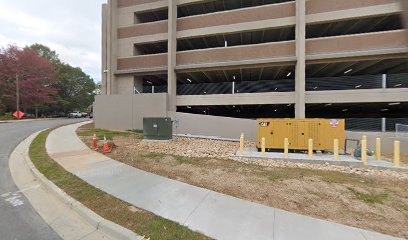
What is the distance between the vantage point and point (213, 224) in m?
3.76

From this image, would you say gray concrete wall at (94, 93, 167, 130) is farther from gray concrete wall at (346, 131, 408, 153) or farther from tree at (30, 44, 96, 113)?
tree at (30, 44, 96, 113)

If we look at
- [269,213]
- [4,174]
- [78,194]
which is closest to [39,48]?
[4,174]

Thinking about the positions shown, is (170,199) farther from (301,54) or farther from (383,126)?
(383,126)

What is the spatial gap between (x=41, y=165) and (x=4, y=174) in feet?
3.21

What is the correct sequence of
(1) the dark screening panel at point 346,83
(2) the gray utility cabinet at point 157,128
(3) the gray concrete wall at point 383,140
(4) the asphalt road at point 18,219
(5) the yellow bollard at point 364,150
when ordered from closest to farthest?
(4) the asphalt road at point 18,219
(5) the yellow bollard at point 364,150
(3) the gray concrete wall at point 383,140
(2) the gray utility cabinet at point 157,128
(1) the dark screening panel at point 346,83

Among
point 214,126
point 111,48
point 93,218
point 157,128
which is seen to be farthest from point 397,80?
point 111,48

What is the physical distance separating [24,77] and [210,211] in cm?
4734

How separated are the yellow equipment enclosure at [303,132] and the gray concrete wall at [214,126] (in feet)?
13.8

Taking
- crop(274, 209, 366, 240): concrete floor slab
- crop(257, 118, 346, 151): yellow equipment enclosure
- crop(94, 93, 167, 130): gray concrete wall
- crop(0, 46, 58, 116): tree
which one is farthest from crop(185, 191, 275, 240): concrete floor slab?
crop(0, 46, 58, 116): tree

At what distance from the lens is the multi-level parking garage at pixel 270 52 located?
48.7 feet

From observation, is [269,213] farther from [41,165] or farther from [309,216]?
[41,165]

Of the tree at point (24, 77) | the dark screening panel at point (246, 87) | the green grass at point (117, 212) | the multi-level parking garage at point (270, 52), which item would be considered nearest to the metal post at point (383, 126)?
the multi-level parking garage at point (270, 52)

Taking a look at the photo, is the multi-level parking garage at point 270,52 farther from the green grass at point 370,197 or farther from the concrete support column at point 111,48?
the green grass at point 370,197

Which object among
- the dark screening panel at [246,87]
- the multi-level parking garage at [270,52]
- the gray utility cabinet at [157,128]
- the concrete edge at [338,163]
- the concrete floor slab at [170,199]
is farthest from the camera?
the dark screening panel at [246,87]
